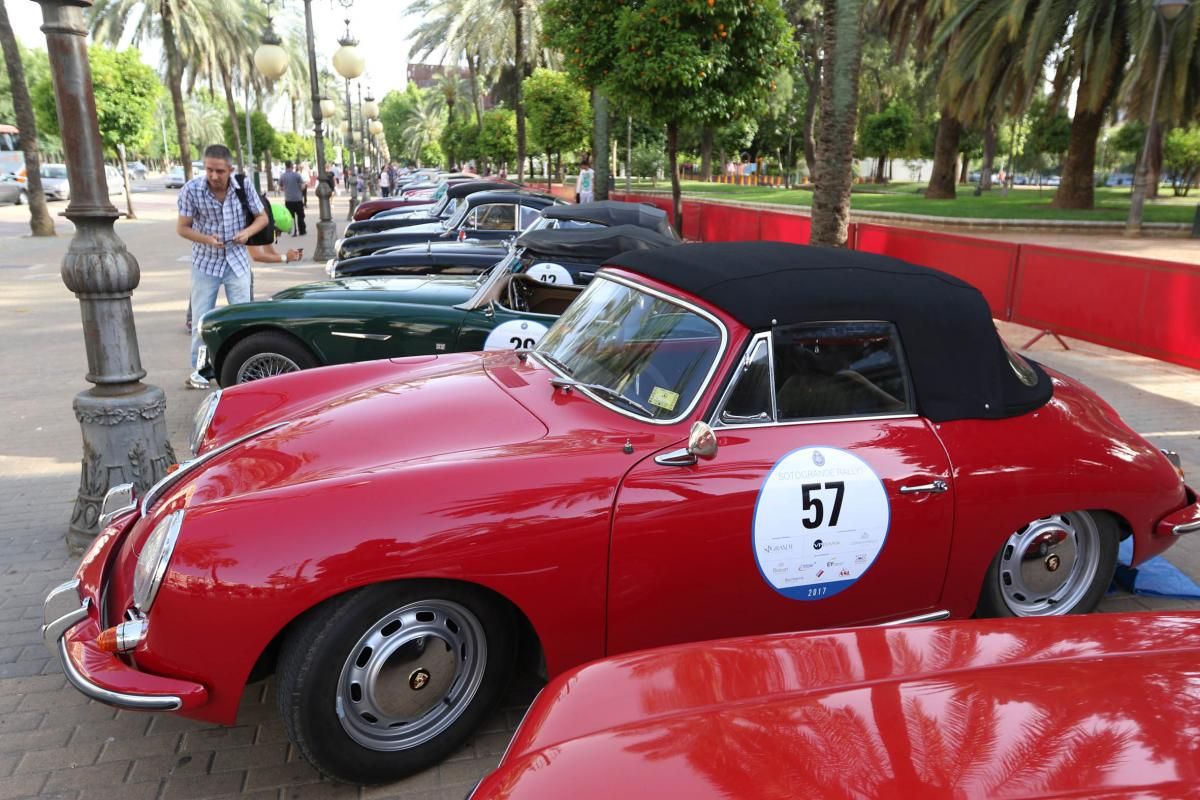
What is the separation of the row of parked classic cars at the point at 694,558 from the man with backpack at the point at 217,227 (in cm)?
369

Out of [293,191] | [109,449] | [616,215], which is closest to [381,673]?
[109,449]

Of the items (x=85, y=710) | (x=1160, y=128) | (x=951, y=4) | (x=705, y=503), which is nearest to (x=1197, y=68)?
(x=1160, y=128)

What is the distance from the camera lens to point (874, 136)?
46.7m

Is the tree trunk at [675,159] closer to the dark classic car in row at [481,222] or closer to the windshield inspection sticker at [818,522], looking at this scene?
the dark classic car in row at [481,222]

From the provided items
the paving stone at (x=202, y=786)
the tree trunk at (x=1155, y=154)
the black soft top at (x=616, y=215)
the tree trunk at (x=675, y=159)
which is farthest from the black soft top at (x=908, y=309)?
the tree trunk at (x=1155, y=154)

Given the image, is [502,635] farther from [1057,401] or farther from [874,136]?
[874,136]

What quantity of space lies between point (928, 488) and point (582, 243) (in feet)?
15.8

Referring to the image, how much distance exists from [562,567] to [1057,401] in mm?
2340

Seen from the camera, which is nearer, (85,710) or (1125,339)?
(85,710)

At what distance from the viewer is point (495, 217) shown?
11.4 meters

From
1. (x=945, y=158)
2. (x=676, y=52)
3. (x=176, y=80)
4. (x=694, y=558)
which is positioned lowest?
(x=694, y=558)

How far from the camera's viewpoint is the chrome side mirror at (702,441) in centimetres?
276

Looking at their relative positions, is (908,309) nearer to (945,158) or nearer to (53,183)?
(945,158)

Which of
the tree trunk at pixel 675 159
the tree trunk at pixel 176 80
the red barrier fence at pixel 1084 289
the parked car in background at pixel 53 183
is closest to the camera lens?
the red barrier fence at pixel 1084 289
